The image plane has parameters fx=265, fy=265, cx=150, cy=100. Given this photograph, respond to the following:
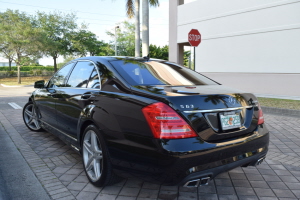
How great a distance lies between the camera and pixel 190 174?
2289 millimetres

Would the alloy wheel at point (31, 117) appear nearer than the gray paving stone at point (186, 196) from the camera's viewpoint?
No

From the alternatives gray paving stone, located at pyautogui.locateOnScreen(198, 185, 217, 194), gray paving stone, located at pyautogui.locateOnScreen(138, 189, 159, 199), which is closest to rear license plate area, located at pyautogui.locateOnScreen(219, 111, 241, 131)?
gray paving stone, located at pyautogui.locateOnScreen(198, 185, 217, 194)

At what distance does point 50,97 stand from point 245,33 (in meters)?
11.7

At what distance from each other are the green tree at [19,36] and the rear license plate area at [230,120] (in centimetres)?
3000

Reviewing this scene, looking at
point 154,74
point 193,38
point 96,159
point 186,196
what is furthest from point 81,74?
point 193,38

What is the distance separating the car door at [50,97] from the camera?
13.8 ft

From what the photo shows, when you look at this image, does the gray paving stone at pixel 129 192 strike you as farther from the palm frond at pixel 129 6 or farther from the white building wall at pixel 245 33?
the palm frond at pixel 129 6

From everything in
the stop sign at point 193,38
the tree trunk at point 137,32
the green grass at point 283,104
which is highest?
the tree trunk at point 137,32

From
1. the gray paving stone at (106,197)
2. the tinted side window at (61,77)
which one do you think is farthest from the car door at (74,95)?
the gray paving stone at (106,197)

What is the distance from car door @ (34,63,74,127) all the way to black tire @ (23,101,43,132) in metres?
0.53

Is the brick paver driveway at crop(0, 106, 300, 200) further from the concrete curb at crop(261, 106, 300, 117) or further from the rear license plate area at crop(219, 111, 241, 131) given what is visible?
the concrete curb at crop(261, 106, 300, 117)

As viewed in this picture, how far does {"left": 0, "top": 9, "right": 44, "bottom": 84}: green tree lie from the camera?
93.3ft

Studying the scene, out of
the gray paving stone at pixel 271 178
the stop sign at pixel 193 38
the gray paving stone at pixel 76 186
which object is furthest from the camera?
the stop sign at pixel 193 38

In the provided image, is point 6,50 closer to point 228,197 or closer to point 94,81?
point 94,81
